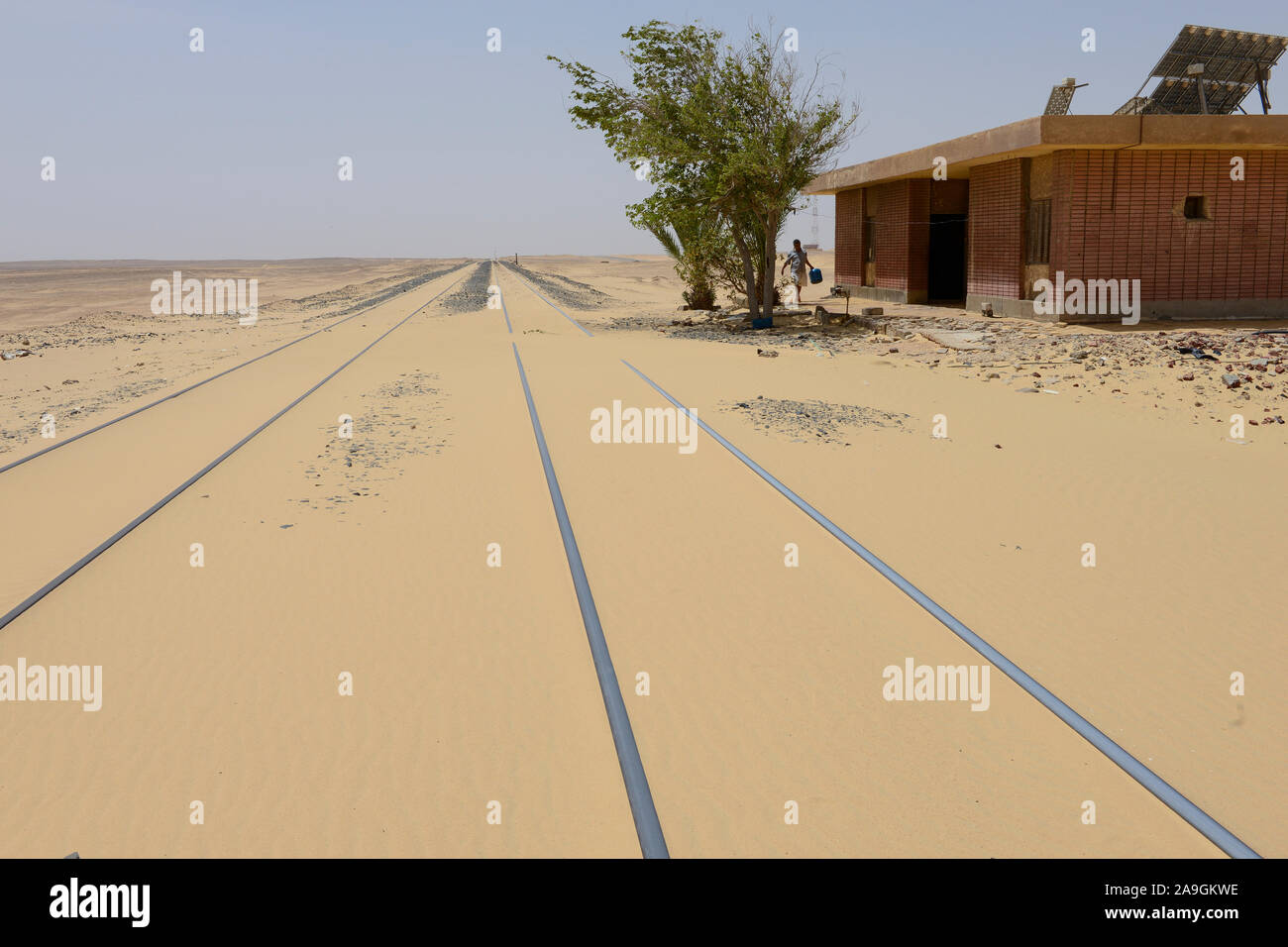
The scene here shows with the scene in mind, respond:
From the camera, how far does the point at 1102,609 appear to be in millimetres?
6066

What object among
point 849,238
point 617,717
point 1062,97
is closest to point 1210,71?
point 1062,97

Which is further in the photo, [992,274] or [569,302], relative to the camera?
[569,302]

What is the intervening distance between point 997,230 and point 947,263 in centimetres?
617

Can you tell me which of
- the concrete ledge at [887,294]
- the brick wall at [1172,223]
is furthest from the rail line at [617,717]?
the concrete ledge at [887,294]

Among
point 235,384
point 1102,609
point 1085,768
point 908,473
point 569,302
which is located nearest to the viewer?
point 1085,768

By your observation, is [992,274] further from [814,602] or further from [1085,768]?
[1085,768]

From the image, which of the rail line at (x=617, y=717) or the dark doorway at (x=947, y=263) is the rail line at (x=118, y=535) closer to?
the rail line at (x=617, y=717)

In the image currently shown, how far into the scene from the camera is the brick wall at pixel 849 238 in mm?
31844

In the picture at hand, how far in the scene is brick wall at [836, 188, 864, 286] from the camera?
31.8 m

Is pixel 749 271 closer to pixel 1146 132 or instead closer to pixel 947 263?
pixel 947 263

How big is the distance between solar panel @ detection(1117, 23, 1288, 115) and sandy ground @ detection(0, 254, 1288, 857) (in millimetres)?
16825

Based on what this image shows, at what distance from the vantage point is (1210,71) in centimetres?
2606
